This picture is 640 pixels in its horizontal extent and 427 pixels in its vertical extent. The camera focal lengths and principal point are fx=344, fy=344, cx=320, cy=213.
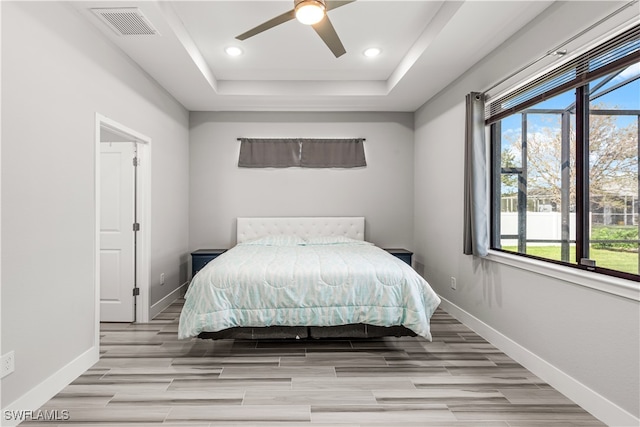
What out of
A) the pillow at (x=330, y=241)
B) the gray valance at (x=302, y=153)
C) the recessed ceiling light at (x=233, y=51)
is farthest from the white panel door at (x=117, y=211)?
the pillow at (x=330, y=241)

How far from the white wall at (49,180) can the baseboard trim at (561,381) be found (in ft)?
10.8

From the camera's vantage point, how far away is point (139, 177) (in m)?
3.60

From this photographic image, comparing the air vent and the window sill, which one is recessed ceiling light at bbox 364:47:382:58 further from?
the window sill

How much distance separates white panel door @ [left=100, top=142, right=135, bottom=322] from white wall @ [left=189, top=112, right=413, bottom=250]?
4.64 ft

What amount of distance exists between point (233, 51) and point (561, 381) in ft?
12.9

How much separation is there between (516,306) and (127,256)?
3.70 m

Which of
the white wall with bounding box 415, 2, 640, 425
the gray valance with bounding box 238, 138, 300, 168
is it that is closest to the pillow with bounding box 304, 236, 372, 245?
the white wall with bounding box 415, 2, 640, 425

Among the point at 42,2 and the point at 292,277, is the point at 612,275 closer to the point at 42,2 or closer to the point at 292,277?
the point at 292,277

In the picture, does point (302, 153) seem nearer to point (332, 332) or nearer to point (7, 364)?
point (332, 332)

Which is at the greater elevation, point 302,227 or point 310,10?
point 310,10

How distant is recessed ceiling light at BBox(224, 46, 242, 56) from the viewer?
11.3 feet

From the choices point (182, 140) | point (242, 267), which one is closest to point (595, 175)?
point (242, 267)

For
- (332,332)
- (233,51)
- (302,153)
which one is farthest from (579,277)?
(302,153)

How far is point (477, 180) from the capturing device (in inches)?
123
